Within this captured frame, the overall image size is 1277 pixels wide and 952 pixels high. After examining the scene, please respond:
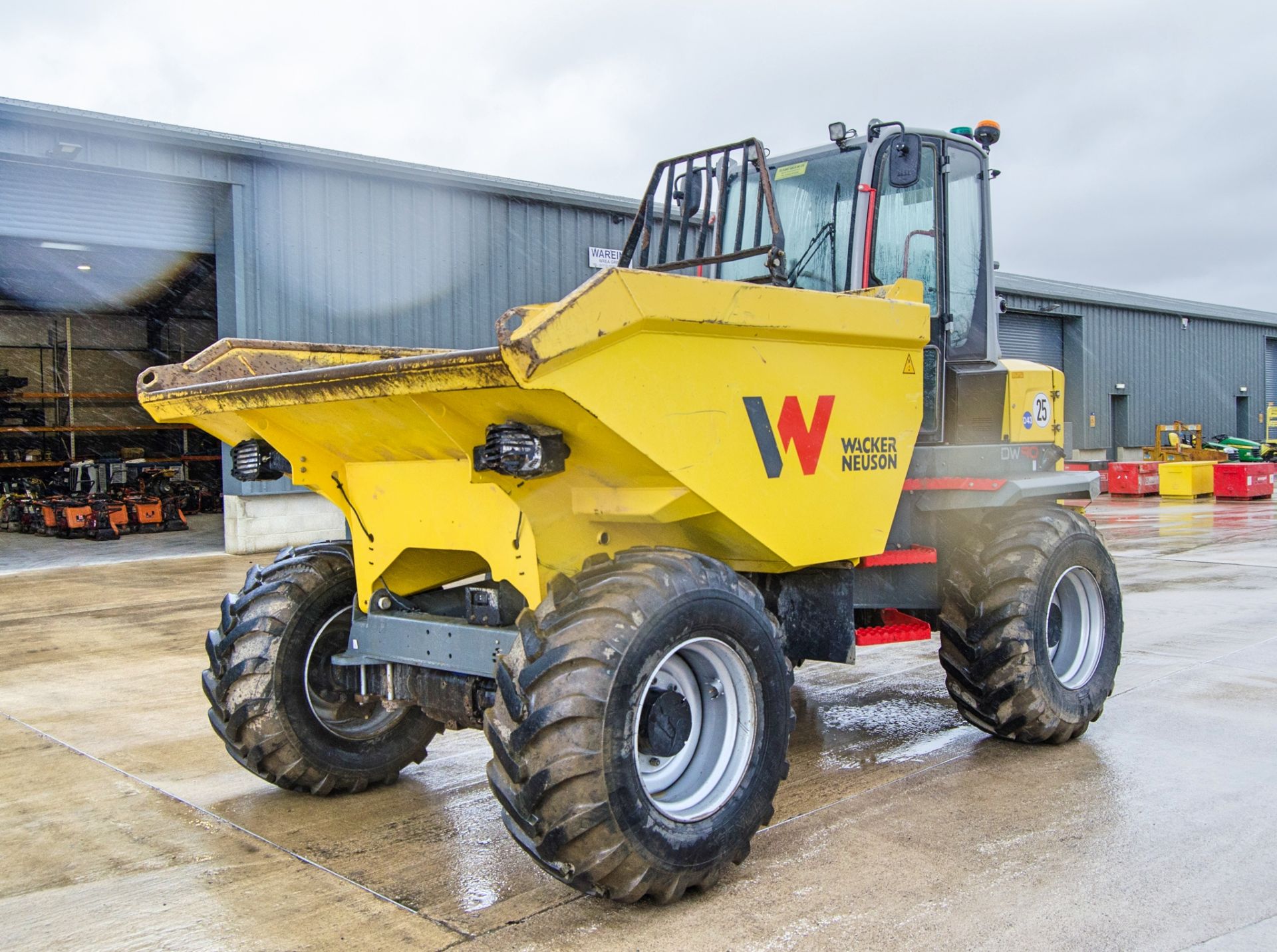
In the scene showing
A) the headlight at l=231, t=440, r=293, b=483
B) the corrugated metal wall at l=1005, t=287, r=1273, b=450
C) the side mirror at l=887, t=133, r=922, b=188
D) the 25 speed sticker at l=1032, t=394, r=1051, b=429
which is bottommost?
the headlight at l=231, t=440, r=293, b=483

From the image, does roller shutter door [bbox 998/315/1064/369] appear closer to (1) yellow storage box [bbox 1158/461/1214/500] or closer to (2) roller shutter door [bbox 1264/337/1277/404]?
(1) yellow storage box [bbox 1158/461/1214/500]

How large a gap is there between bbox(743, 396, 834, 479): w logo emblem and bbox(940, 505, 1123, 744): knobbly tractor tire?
144cm

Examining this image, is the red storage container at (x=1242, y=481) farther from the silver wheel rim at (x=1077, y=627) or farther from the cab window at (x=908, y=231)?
the cab window at (x=908, y=231)

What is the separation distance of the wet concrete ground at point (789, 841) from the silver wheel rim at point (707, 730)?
32 centimetres

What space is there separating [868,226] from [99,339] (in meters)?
26.0

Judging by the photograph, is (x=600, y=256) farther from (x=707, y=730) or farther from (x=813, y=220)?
(x=707, y=730)

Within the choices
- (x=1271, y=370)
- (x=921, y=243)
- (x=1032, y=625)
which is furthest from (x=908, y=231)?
(x=1271, y=370)

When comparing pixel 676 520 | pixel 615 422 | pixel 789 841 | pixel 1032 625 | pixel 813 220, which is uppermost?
pixel 813 220

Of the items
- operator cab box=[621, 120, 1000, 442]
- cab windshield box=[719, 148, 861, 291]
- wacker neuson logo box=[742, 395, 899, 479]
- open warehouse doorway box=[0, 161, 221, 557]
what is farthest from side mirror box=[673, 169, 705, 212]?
open warehouse doorway box=[0, 161, 221, 557]

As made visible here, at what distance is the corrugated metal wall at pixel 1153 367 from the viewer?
2962 centimetres

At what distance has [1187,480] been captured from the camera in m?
22.1

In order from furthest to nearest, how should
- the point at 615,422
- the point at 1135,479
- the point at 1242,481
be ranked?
the point at 1135,479
the point at 1242,481
the point at 615,422

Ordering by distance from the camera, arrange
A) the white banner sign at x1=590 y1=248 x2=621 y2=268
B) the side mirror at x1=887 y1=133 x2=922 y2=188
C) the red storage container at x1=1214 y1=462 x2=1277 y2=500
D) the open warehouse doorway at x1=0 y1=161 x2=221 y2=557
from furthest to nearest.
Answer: the red storage container at x1=1214 y1=462 x2=1277 y2=500 → the white banner sign at x1=590 y1=248 x2=621 y2=268 → the open warehouse doorway at x1=0 y1=161 x2=221 y2=557 → the side mirror at x1=887 y1=133 x2=922 y2=188

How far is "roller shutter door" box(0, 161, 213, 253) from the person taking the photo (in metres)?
13.0
